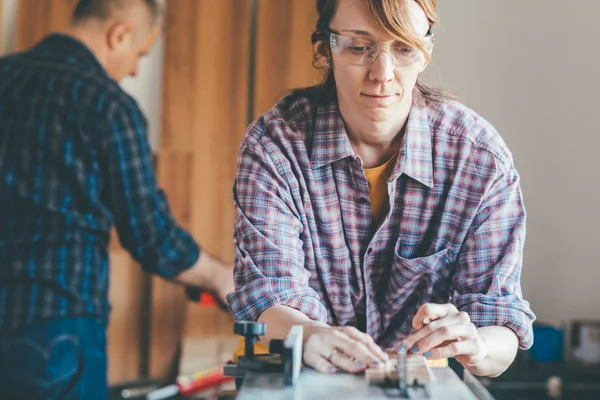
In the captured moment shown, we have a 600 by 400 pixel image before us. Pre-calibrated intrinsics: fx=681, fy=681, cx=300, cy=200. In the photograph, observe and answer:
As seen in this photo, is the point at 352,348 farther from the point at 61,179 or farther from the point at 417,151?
the point at 61,179

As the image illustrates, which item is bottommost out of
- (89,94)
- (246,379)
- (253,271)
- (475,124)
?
(246,379)

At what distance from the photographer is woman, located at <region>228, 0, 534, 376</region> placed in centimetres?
123

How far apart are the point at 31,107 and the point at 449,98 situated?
99 cm

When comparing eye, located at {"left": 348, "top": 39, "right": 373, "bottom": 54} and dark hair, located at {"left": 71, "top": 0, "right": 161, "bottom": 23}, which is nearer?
eye, located at {"left": 348, "top": 39, "right": 373, "bottom": 54}

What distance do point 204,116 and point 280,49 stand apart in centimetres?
50

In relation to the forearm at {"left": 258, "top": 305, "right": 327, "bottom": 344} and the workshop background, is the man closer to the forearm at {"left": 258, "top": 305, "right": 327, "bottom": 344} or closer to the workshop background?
the forearm at {"left": 258, "top": 305, "right": 327, "bottom": 344}

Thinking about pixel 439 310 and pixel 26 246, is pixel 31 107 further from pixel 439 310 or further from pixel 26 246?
pixel 439 310

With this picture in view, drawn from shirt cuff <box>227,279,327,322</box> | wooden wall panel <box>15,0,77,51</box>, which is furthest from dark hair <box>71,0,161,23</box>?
wooden wall panel <box>15,0,77,51</box>

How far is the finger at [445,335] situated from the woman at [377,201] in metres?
0.10

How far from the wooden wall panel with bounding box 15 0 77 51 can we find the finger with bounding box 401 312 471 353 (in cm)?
286

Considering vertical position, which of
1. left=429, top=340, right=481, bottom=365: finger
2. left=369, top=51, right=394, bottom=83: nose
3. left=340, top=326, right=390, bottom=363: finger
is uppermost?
left=369, top=51, right=394, bottom=83: nose

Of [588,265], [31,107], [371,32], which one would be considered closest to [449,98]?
[371,32]

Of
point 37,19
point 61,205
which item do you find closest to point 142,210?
point 61,205

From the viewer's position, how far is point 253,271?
48.0 inches
